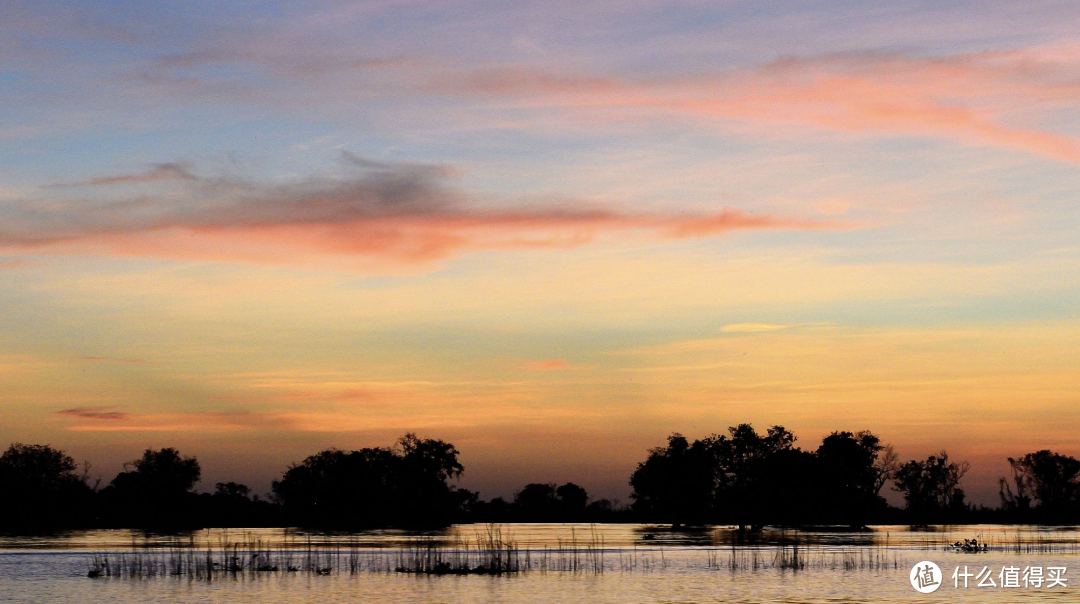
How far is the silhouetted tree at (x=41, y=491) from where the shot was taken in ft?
531

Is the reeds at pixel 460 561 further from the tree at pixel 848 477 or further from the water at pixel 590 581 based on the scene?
the tree at pixel 848 477

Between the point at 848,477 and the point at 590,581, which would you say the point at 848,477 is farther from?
the point at 590,581

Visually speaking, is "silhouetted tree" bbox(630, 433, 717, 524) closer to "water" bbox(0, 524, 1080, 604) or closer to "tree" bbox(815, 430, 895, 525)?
"tree" bbox(815, 430, 895, 525)

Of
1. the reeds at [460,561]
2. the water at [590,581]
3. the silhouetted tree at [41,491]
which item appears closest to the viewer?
the water at [590,581]

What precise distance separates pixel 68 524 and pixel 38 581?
112218mm

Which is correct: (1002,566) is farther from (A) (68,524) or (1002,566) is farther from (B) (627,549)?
(A) (68,524)

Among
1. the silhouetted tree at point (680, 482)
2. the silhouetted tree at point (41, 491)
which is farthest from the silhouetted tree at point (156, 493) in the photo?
the silhouetted tree at point (680, 482)

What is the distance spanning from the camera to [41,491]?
166000mm

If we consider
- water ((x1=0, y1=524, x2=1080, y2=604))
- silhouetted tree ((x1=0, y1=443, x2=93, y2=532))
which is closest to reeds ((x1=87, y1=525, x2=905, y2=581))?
water ((x1=0, y1=524, x2=1080, y2=604))


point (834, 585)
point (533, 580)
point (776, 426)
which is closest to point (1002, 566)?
point (834, 585)

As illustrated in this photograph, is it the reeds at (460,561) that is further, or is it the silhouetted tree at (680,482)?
the silhouetted tree at (680,482)

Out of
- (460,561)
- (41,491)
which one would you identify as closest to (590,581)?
(460,561)

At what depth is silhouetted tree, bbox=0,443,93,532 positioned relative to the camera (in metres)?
162

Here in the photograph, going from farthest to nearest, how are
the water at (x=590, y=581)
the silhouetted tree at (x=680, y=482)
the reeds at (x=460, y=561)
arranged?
1. the silhouetted tree at (x=680, y=482)
2. the reeds at (x=460, y=561)
3. the water at (x=590, y=581)
